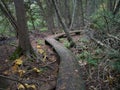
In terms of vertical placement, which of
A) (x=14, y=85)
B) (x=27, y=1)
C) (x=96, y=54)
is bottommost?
(x=14, y=85)

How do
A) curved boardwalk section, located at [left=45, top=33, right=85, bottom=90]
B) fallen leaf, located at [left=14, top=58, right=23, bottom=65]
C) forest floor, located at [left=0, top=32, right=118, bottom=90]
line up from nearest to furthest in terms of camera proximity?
1. curved boardwalk section, located at [left=45, top=33, right=85, bottom=90]
2. forest floor, located at [left=0, top=32, right=118, bottom=90]
3. fallen leaf, located at [left=14, top=58, right=23, bottom=65]

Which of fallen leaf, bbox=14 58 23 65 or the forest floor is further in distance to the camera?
fallen leaf, bbox=14 58 23 65

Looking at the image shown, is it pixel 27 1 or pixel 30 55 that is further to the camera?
pixel 27 1

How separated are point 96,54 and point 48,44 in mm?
4552

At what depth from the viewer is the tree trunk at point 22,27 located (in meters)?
7.47

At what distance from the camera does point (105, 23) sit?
680 cm

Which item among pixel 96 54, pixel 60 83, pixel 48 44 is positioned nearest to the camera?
pixel 60 83

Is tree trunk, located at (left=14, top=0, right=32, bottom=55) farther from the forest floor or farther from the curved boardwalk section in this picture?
the curved boardwalk section

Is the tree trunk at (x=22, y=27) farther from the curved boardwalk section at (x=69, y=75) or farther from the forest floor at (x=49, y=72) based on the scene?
the curved boardwalk section at (x=69, y=75)

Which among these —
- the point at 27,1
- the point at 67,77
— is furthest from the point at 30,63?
the point at 27,1

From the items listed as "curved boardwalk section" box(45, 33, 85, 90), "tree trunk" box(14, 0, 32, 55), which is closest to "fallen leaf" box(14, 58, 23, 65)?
"tree trunk" box(14, 0, 32, 55)

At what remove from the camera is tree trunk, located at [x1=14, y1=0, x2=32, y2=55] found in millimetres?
7471

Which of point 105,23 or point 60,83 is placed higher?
point 105,23

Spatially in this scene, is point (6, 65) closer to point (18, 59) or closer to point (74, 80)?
point (18, 59)
